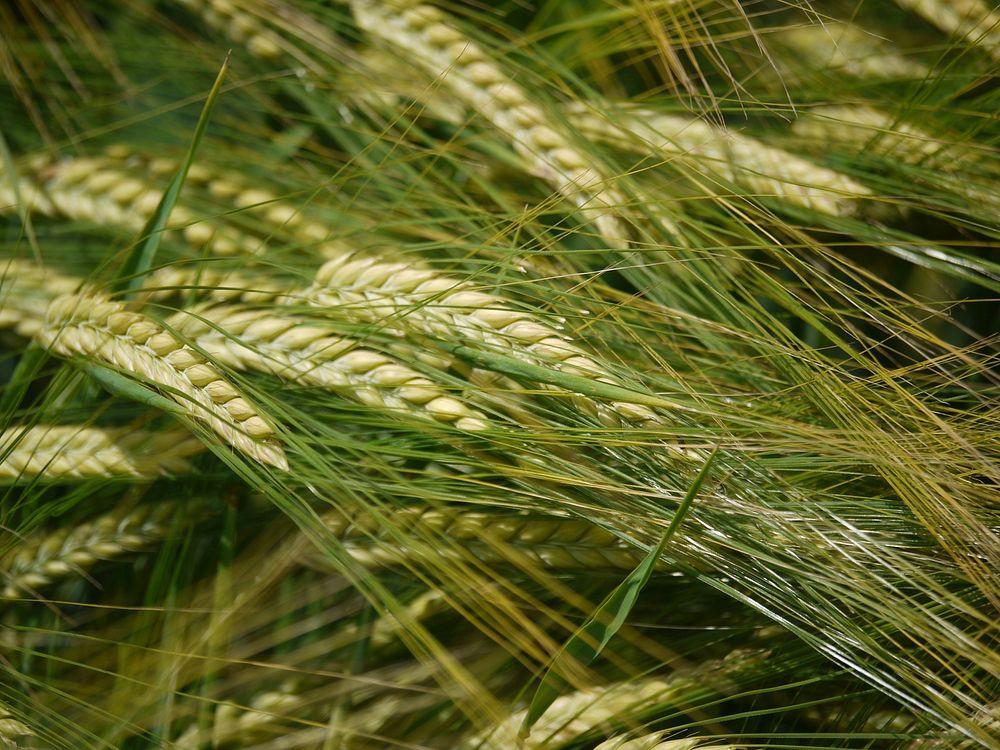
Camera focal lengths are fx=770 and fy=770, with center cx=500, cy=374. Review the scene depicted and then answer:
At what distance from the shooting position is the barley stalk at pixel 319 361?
39 cm

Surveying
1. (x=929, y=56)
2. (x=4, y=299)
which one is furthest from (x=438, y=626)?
(x=929, y=56)

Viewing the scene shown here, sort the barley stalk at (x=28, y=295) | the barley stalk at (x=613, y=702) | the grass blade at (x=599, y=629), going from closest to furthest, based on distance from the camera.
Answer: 1. the grass blade at (x=599, y=629)
2. the barley stalk at (x=613, y=702)
3. the barley stalk at (x=28, y=295)

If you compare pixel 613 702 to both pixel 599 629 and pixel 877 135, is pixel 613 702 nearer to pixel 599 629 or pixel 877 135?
pixel 599 629

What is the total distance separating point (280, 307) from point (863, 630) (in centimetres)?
34

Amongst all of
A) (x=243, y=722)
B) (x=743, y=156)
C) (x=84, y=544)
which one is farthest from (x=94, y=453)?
(x=743, y=156)

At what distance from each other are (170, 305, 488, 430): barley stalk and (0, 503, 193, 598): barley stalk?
0.13 m

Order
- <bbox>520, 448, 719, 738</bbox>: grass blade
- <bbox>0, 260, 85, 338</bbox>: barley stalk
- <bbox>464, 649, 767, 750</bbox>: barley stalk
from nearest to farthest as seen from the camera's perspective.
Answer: <bbox>520, 448, 719, 738</bbox>: grass blade < <bbox>464, 649, 767, 750</bbox>: barley stalk < <bbox>0, 260, 85, 338</bbox>: barley stalk

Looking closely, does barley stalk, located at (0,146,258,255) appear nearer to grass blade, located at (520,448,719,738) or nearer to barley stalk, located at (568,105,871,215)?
barley stalk, located at (568,105,871,215)

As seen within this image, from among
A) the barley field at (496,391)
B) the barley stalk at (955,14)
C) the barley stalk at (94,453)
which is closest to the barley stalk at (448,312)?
the barley field at (496,391)

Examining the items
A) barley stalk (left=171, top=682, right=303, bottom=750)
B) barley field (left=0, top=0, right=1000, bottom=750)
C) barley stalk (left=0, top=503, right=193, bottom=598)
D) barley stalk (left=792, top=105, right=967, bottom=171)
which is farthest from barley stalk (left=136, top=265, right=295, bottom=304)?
barley stalk (left=792, top=105, right=967, bottom=171)

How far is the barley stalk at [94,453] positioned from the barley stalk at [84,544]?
50 mm

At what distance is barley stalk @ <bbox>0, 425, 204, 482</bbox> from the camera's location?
1.47 ft

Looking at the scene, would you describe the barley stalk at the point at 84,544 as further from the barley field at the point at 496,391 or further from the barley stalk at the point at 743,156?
the barley stalk at the point at 743,156

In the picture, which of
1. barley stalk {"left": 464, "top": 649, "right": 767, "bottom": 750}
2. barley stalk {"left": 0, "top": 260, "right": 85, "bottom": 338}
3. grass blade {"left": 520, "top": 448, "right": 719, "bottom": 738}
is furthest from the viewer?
barley stalk {"left": 0, "top": 260, "right": 85, "bottom": 338}
